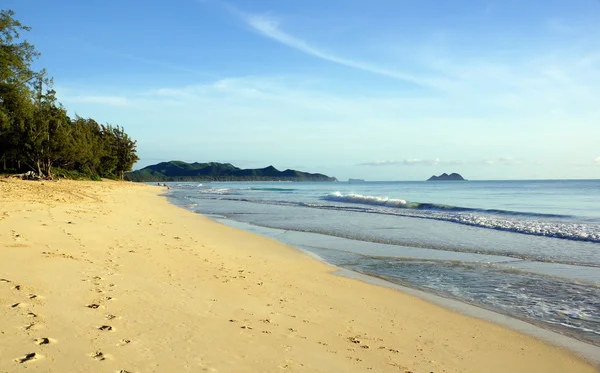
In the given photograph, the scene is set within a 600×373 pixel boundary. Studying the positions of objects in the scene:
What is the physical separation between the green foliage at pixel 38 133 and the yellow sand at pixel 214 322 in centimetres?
1962

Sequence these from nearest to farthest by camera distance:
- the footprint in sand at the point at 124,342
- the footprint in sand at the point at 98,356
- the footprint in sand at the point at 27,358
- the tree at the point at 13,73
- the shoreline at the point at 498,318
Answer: the footprint in sand at the point at 27,358 → the footprint in sand at the point at 98,356 → the footprint in sand at the point at 124,342 → the shoreline at the point at 498,318 → the tree at the point at 13,73

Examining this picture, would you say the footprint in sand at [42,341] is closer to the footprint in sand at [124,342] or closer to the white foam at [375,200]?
the footprint in sand at [124,342]

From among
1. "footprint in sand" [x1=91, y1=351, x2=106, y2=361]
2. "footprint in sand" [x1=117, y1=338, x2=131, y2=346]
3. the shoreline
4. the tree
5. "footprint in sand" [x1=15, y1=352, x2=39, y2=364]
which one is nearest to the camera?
"footprint in sand" [x1=15, y1=352, x2=39, y2=364]

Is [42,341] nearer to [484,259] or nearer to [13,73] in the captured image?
[484,259]

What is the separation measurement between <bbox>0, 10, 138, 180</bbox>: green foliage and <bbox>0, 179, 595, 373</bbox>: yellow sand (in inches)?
773

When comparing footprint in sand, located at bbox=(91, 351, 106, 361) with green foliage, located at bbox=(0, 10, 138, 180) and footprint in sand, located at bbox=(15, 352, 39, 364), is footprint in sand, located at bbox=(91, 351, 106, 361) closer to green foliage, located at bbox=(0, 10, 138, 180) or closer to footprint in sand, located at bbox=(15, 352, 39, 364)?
footprint in sand, located at bbox=(15, 352, 39, 364)

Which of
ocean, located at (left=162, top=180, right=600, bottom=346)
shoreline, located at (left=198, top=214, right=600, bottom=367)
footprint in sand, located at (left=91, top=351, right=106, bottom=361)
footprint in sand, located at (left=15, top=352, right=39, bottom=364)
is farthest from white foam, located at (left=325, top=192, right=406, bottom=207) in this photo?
footprint in sand, located at (left=15, top=352, right=39, bottom=364)

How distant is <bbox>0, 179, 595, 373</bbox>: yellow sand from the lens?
12.9ft

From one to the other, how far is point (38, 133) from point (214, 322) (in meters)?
41.7

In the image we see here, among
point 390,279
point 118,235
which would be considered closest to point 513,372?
point 390,279

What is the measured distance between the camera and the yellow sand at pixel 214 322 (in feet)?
12.9

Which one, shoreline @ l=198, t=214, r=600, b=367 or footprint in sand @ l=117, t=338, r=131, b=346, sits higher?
footprint in sand @ l=117, t=338, r=131, b=346

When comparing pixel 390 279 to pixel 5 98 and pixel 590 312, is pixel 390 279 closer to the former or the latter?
pixel 590 312

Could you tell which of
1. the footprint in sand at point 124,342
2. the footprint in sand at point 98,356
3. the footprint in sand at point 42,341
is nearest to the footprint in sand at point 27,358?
the footprint in sand at point 42,341
